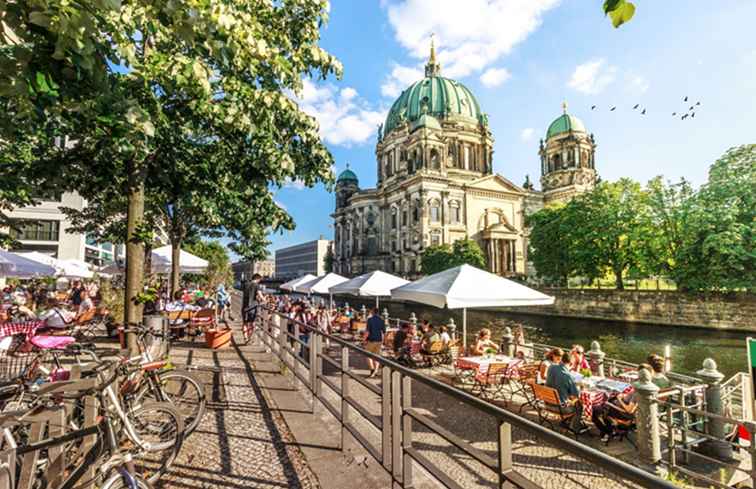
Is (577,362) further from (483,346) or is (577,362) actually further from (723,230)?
(723,230)

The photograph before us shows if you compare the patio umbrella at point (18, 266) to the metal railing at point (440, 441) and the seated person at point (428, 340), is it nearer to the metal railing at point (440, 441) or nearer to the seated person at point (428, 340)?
the metal railing at point (440, 441)

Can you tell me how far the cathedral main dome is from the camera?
83.6 m

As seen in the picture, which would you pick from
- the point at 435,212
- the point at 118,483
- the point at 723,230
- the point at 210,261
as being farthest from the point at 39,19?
the point at 435,212

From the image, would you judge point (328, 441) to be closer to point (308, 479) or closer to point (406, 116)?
point (308, 479)

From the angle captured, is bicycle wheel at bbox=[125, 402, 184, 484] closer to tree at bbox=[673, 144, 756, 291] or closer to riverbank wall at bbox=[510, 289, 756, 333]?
tree at bbox=[673, 144, 756, 291]

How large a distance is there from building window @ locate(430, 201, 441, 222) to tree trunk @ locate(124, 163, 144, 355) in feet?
217

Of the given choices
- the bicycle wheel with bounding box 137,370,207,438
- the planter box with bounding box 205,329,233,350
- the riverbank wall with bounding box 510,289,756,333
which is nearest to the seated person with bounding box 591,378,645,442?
the bicycle wheel with bounding box 137,370,207,438

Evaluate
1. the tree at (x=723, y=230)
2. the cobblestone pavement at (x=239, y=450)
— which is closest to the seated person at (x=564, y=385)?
the cobblestone pavement at (x=239, y=450)

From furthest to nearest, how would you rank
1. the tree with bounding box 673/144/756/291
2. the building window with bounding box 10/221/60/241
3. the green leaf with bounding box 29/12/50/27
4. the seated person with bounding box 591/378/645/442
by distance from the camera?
the building window with bounding box 10/221/60/241
the tree with bounding box 673/144/756/291
the seated person with bounding box 591/378/645/442
the green leaf with bounding box 29/12/50/27

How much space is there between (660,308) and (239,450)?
127 ft

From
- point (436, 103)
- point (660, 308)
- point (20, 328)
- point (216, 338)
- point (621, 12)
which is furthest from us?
point (436, 103)

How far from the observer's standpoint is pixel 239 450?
4.49m

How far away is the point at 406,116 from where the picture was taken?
85688 mm

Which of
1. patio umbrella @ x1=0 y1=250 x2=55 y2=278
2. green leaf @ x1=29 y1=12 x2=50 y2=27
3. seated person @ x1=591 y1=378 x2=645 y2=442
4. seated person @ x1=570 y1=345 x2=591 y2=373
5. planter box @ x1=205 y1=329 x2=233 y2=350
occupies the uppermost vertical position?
green leaf @ x1=29 y1=12 x2=50 y2=27
